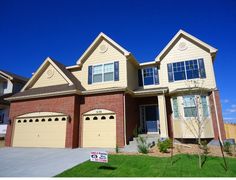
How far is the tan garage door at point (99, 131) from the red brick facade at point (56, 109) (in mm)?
876

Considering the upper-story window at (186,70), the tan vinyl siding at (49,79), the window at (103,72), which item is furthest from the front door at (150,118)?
the tan vinyl siding at (49,79)

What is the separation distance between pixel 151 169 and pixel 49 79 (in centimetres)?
1415

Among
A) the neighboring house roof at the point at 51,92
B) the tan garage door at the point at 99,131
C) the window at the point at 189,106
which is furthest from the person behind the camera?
the neighboring house roof at the point at 51,92

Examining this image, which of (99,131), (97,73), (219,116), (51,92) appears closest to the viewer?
(99,131)

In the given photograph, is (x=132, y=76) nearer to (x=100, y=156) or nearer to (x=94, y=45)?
(x=94, y=45)

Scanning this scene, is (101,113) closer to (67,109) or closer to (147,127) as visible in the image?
(67,109)

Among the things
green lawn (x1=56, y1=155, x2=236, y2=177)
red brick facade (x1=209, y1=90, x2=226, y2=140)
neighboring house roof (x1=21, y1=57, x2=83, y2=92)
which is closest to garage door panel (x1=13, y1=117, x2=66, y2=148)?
neighboring house roof (x1=21, y1=57, x2=83, y2=92)

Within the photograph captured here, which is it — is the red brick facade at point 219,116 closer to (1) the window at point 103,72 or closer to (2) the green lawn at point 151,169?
(2) the green lawn at point 151,169

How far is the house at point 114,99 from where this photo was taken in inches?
544

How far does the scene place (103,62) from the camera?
1650 centimetres

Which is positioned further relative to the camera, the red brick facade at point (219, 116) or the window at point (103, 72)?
the window at point (103, 72)

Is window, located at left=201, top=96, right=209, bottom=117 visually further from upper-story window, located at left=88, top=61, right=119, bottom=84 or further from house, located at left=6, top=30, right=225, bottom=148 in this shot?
upper-story window, located at left=88, top=61, right=119, bottom=84

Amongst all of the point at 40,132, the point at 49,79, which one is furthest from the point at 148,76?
the point at 40,132

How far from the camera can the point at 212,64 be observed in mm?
15227
